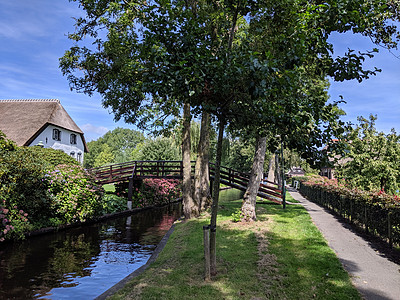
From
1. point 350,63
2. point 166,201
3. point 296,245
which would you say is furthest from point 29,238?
point 166,201

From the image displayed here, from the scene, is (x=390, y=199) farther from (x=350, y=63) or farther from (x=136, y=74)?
(x=136, y=74)

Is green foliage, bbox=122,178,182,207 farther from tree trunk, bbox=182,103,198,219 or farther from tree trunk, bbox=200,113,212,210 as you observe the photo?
tree trunk, bbox=182,103,198,219

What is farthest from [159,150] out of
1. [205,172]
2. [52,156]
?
[52,156]

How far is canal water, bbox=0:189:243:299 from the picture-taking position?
7637 millimetres

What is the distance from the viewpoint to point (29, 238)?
1283cm

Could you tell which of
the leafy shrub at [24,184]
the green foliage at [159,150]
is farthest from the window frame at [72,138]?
Result: the leafy shrub at [24,184]

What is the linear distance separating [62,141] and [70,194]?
75.7ft

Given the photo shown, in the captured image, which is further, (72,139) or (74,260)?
(72,139)

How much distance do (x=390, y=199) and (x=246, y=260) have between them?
5086 millimetres

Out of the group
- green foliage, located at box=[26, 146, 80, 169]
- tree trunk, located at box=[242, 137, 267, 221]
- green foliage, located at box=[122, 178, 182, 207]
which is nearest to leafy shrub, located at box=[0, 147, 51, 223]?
green foliage, located at box=[26, 146, 80, 169]

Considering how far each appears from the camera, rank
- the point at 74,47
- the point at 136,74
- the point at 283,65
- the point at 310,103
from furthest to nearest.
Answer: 1. the point at 74,47
2. the point at 136,74
3. the point at 310,103
4. the point at 283,65

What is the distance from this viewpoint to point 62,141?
35.4 metres

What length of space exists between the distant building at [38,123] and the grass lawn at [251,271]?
25.3 meters

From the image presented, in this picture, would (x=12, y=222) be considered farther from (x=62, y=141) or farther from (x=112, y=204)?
(x=62, y=141)
